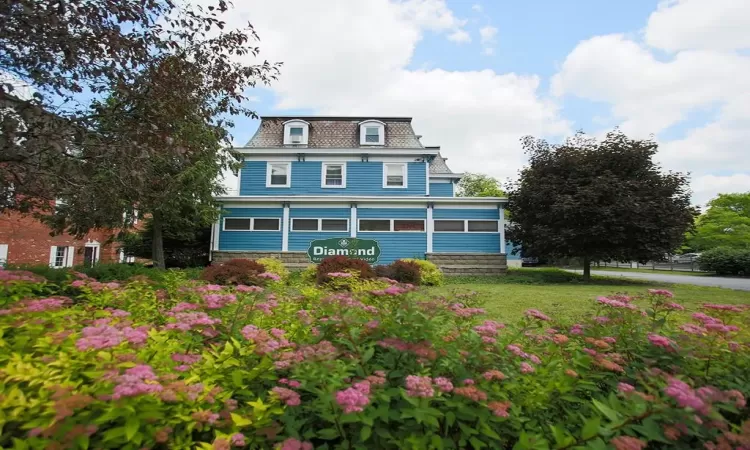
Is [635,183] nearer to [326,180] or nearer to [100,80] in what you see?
[326,180]

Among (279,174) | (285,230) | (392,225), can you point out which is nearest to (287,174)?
(279,174)

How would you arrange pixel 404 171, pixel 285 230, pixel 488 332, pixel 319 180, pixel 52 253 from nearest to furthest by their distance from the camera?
pixel 488 332
pixel 285 230
pixel 52 253
pixel 319 180
pixel 404 171

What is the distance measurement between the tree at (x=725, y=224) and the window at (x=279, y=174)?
119ft

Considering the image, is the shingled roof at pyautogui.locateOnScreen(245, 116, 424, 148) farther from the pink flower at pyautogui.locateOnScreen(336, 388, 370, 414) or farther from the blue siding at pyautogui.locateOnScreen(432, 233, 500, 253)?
the pink flower at pyautogui.locateOnScreen(336, 388, 370, 414)

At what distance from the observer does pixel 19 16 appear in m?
3.31

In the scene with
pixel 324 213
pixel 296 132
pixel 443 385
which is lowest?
pixel 443 385

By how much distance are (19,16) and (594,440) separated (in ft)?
16.0

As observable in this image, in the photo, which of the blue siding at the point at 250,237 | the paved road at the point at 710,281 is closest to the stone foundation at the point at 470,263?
the blue siding at the point at 250,237

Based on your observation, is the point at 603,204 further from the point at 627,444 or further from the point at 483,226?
the point at 627,444

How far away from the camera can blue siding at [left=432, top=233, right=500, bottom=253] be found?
58.3 ft

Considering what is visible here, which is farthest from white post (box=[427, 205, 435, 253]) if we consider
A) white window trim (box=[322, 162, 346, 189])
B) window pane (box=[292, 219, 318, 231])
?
window pane (box=[292, 219, 318, 231])

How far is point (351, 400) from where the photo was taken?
139 centimetres

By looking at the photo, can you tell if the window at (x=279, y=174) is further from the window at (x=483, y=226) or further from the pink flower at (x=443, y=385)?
the pink flower at (x=443, y=385)

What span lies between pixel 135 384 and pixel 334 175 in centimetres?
1916
